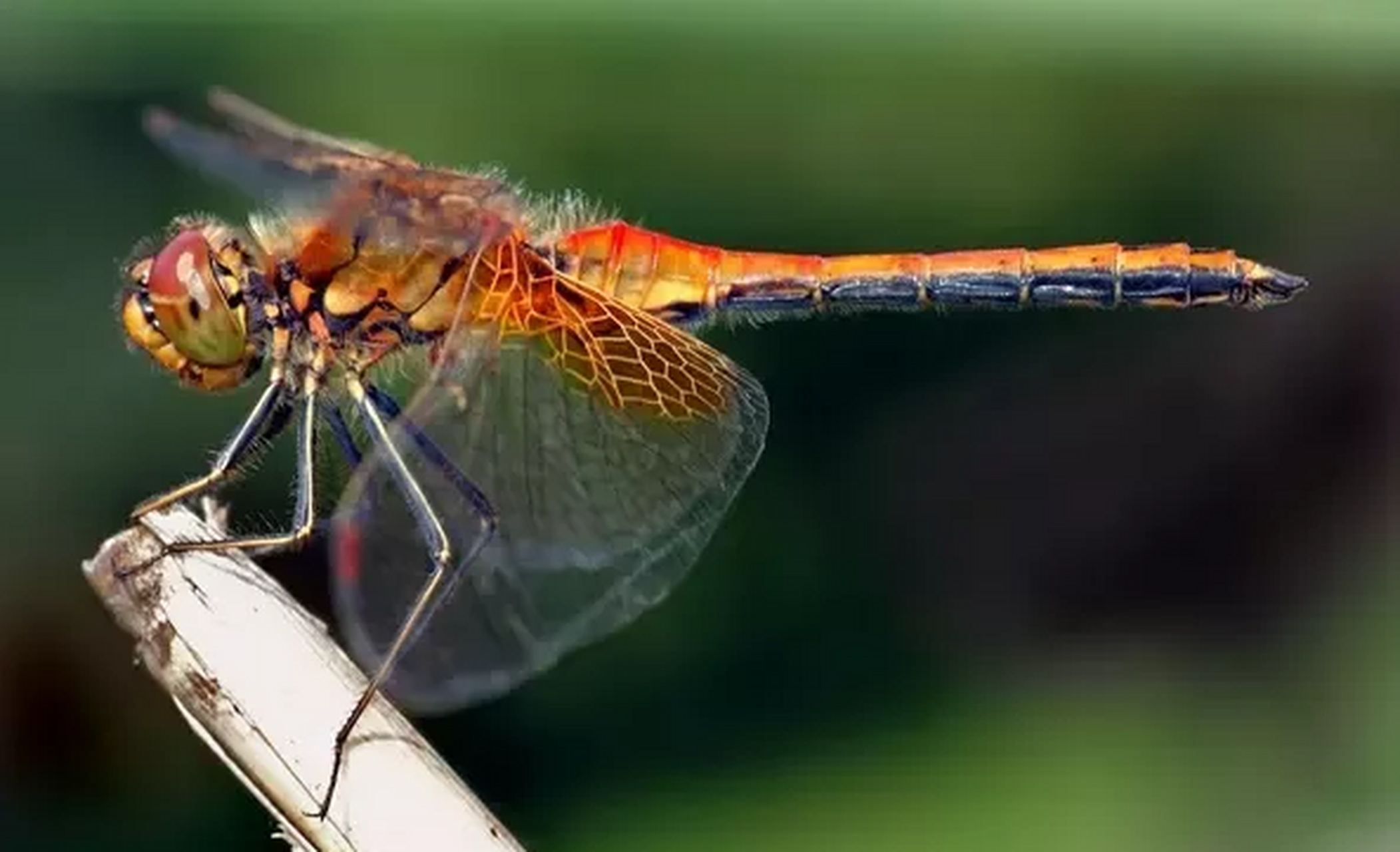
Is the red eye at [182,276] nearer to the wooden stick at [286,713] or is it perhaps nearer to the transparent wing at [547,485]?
the transparent wing at [547,485]

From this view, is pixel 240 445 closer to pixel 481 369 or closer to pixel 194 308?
pixel 194 308

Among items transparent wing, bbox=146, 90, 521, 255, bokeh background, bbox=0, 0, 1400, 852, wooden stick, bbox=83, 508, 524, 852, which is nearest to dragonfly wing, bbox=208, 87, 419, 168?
transparent wing, bbox=146, 90, 521, 255

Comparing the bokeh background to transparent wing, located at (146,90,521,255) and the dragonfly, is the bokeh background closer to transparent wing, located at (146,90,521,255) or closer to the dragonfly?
the dragonfly

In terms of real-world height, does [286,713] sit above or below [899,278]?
below

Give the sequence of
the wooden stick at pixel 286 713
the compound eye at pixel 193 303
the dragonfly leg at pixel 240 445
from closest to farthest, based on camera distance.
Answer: the wooden stick at pixel 286 713
the dragonfly leg at pixel 240 445
the compound eye at pixel 193 303

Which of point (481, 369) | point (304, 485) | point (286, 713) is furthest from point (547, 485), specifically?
point (286, 713)

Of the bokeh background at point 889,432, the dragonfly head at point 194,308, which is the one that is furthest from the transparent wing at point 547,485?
the bokeh background at point 889,432

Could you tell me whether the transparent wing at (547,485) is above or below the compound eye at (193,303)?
below
